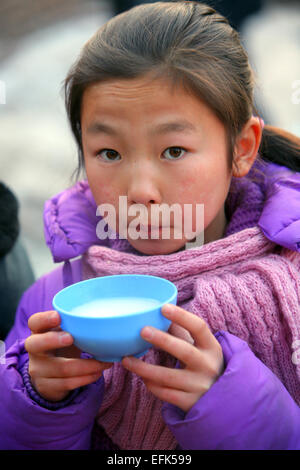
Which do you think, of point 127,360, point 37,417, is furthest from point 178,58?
point 37,417

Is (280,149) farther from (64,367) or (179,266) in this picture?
(64,367)

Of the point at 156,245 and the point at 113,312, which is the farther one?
the point at 156,245

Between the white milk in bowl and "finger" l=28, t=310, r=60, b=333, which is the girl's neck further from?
"finger" l=28, t=310, r=60, b=333

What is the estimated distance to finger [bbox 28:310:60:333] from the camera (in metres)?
0.87

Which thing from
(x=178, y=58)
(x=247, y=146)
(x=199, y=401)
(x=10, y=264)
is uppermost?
(x=178, y=58)

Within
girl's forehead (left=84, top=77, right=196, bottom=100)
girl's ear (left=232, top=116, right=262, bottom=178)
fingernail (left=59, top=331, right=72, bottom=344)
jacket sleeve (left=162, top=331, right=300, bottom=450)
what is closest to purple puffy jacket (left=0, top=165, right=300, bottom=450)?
jacket sleeve (left=162, top=331, right=300, bottom=450)

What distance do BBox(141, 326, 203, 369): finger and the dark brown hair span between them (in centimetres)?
51

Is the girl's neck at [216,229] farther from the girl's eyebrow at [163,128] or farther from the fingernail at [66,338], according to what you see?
the fingernail at [66,338]

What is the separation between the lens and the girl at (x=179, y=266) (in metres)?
0.93

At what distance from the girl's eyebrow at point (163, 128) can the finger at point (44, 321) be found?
41 cm

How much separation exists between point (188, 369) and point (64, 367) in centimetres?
23

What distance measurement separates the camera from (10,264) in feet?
4.98

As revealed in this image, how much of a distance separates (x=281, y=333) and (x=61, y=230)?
0.60 metres

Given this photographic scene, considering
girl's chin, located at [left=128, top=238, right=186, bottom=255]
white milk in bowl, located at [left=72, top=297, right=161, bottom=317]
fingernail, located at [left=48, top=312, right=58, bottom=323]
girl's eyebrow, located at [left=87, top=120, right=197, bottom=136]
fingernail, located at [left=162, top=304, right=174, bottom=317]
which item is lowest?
girl's chin, located at [left=128, top=238, right=186, bottom=255]
